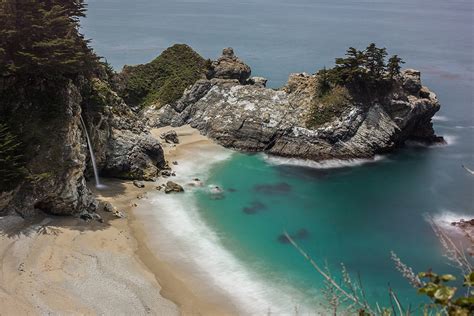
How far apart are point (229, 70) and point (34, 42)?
128 ft

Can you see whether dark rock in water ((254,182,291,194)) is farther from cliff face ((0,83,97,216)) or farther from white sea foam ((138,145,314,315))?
cliff face ((0,83,97,216))

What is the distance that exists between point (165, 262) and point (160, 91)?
44.7 metres

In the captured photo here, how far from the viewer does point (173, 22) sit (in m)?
176

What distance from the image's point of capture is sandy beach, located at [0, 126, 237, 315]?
2519 centimetres

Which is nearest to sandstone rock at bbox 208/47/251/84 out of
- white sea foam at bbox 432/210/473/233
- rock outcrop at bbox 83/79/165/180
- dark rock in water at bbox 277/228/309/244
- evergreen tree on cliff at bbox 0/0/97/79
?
rock outcrop at bbox 83/79/165/180

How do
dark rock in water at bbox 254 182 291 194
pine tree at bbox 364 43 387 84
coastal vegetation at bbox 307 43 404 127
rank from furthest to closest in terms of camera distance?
1. pine tree at bbox 364 43 387 84
2. coastal vegetation at bbox 307 43 404 127
3. dark rock in water at bbox 254 182 291 194

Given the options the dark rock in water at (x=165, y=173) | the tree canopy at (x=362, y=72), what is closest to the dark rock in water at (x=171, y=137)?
the dark rock in water at (x=165, y=173)

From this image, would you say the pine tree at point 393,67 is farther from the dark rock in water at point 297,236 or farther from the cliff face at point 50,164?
the cliff face at point 50,164

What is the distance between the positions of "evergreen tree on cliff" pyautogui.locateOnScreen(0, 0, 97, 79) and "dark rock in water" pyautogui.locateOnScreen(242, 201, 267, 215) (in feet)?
59.4

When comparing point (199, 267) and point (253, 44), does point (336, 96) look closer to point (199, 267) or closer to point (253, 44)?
point (199, 267)

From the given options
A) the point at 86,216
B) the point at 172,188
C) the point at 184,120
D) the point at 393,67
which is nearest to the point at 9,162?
the point at 86,216

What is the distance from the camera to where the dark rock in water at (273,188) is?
1831 inches

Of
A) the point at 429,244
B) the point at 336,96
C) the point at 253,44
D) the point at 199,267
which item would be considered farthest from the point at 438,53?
the point at 199,267

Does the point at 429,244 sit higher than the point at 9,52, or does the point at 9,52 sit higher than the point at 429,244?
the point at 9,52
